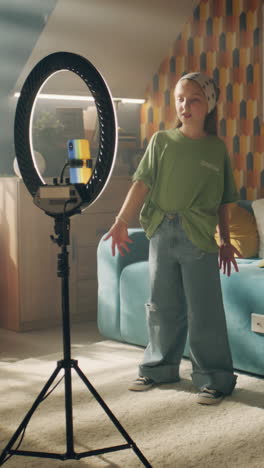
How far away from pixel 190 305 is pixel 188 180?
446 millimetres

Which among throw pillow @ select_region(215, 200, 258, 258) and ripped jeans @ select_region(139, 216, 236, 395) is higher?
throw pillow @ select_region(215, 200, 258, 258)

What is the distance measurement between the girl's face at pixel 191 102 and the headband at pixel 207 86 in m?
0.01

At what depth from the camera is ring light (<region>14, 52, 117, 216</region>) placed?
157cm

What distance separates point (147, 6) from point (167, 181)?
6.72ft

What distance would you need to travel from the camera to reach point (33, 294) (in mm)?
3684

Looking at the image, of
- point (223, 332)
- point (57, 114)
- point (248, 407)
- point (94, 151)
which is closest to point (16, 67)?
point (57, 114)

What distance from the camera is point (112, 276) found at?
3316 mm

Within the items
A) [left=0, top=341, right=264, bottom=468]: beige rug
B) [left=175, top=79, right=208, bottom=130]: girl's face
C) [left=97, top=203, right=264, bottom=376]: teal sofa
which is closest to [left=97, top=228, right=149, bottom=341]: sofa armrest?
[left=97, top=203, right=264, bottom=376]: teal sofa

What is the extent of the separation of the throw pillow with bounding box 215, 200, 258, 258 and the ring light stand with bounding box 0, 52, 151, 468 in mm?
1760

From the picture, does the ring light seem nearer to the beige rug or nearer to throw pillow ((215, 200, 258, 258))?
the beige rug

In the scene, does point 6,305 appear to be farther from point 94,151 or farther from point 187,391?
point 187,391

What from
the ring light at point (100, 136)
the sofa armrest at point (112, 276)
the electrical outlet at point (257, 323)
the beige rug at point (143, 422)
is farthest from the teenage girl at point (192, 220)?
the sofa armrest at point (112, 276)

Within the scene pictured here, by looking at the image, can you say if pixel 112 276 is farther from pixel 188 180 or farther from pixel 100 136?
pixel 100 136

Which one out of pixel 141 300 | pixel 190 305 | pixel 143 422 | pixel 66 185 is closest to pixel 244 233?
pixel 141 300
